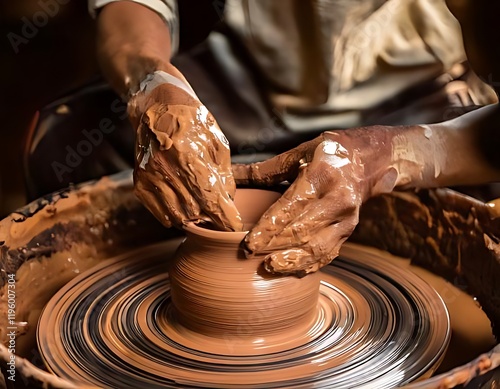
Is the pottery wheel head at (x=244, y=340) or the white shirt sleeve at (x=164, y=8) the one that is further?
the white shirt sleeve at (x=164, y=8)

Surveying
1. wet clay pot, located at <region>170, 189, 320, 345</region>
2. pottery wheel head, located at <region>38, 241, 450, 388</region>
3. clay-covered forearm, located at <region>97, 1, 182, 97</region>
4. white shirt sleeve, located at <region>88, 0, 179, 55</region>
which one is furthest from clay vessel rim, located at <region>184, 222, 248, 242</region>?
white shirt sleeve, located at <region>88, 0, 179, 55</region>

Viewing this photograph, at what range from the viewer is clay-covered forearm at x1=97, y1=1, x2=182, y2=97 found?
1.68 meters

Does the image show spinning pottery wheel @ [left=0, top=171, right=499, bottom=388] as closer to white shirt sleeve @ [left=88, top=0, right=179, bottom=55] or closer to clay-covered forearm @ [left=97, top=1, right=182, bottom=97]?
clay-covered forearm @ [left=97, top=1, right=182, bottom=97]

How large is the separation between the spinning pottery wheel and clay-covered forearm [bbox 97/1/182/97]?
27 cm

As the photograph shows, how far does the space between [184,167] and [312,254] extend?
28 cm

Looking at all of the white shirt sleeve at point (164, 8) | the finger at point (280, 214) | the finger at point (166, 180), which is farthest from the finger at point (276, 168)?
the white shirt sleeve at point (164, 8)

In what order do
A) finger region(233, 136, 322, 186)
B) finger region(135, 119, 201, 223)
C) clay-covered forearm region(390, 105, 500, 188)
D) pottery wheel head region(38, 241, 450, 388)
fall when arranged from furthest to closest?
clay-covered forearm region(390, 105, 500, 188)
finger region(233, 136, 322, 186)
finger region(135, 119, 201, 223)
pottery wheel head region(38, 241, 450, 388)

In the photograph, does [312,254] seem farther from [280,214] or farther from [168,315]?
[168,315]

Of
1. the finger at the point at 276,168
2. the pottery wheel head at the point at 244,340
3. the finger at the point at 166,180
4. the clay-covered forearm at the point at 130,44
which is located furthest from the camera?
the clay-covered forearm at the point at 130,44

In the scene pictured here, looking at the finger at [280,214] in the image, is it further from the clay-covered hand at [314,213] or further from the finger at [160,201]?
the finger at [160,201]

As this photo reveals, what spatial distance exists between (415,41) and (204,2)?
100 cm

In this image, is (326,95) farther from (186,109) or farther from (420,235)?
(186,109)

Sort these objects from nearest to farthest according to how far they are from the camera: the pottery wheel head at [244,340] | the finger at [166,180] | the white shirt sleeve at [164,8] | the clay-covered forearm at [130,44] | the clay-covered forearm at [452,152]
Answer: the pottery wheel head at [244,340], the finger at [166,180], the clay-covered forearm at [452,152], the clay-covered forearm at [130,44], the white shirt sleeve at [164,8]

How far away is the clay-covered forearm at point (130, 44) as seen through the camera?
66.1 inches
